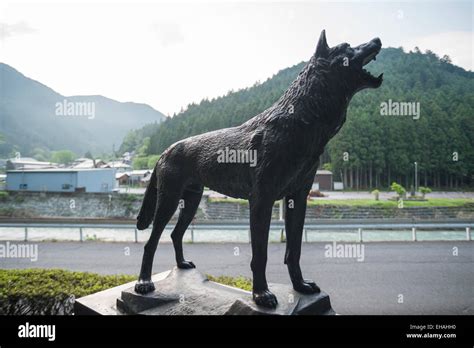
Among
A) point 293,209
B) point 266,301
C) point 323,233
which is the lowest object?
point 323,233

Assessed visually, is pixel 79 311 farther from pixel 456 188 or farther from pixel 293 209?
pixel 456 188

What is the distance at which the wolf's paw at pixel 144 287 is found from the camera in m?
3.12

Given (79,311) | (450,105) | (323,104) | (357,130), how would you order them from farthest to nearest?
(357,130)
(450,105)
(79,311)
(323,104)

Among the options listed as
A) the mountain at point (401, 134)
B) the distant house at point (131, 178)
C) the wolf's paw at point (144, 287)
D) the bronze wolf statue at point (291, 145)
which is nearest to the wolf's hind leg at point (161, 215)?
the wolf's paw at point (144, 287)

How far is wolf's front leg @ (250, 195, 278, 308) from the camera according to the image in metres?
2.53

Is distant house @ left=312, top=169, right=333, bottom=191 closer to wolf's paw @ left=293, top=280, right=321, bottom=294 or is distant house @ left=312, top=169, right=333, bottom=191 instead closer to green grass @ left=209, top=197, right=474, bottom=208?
green grass @ left=209, top=197, right=474, bottom=208

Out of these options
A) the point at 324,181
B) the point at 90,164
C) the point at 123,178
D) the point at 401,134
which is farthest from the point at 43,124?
the point at 401,134

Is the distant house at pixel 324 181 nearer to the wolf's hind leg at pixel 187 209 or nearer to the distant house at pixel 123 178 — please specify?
the distant house at pixel 123 178

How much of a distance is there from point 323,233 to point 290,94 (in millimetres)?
11176

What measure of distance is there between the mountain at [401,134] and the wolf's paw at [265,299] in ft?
47.2

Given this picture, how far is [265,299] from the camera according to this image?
2510 millimetres

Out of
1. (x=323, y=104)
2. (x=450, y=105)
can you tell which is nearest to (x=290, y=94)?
(x=323, y=104)

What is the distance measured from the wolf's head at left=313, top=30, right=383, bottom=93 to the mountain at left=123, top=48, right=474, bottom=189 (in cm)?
1390
